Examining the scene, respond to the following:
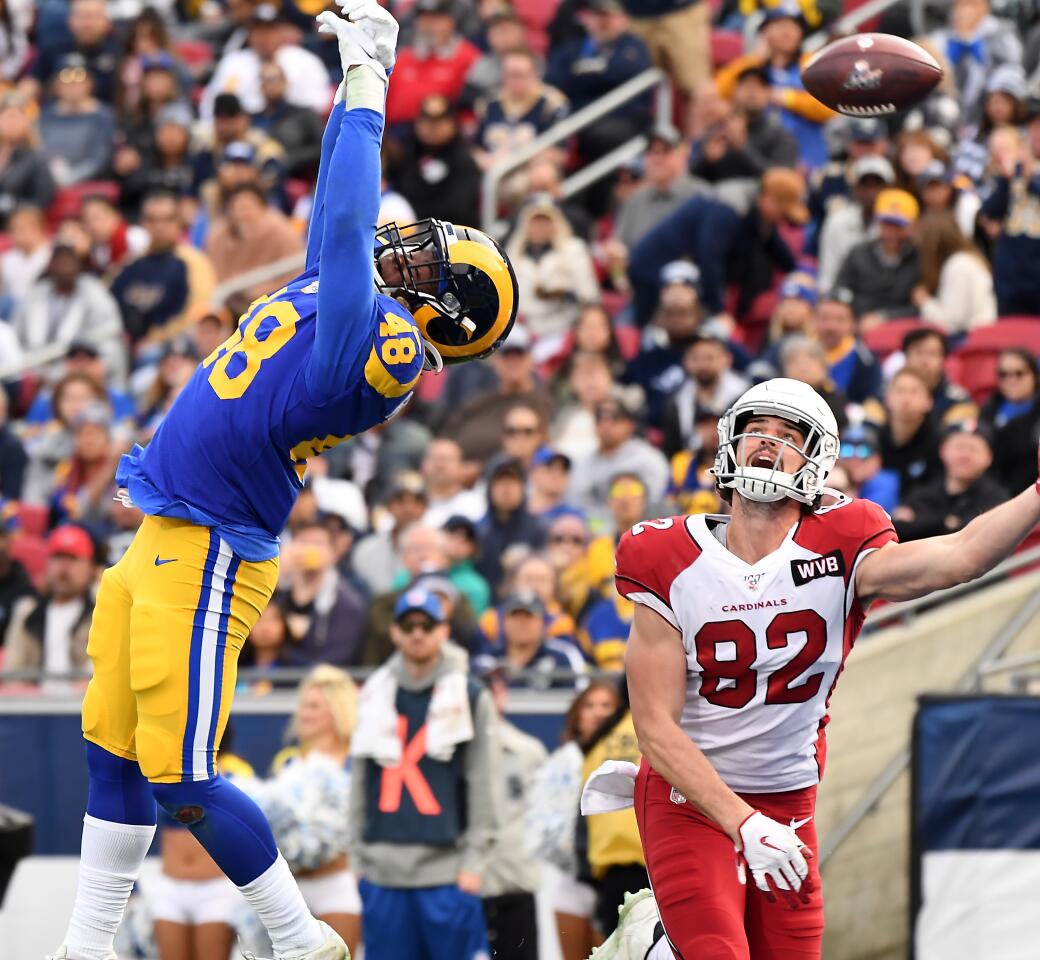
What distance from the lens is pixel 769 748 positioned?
245 inches

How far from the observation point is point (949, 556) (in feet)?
18.7

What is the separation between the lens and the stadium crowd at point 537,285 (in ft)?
36.2

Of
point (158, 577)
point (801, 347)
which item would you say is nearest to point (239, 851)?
point (158, 577)

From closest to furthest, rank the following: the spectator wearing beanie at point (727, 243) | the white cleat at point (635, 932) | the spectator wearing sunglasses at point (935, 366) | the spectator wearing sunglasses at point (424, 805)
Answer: the white cleat at point (635, 932) < the spectator wearing sunglasses at point (424, 805) < the spectator wearing sunglasses at point (935, 366) < the spectator wearing beanie at point (727, 243)

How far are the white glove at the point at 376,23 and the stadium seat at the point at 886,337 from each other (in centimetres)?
670

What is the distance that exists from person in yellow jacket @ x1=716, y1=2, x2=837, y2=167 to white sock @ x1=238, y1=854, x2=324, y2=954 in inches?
364

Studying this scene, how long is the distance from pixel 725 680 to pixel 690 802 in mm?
346

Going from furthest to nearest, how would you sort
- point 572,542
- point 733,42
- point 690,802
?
point 733,42 → point 572,542 → point 690,802

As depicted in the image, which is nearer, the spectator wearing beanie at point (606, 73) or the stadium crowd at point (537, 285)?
the stadium crowd at point (537, 285)

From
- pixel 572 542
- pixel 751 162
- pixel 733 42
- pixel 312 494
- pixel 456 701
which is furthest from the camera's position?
pixel 733 42

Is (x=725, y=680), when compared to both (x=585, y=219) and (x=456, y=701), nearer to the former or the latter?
(x=456, y=701)

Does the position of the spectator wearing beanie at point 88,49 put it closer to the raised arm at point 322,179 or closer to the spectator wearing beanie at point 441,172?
the spectator wearing beanie at point 441,172

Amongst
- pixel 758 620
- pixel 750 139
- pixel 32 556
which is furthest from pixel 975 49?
pixel 758 620

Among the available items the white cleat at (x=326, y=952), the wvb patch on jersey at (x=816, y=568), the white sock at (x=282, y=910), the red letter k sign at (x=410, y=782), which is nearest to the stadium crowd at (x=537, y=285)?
the red letter k sign at (x=410, y=782)
